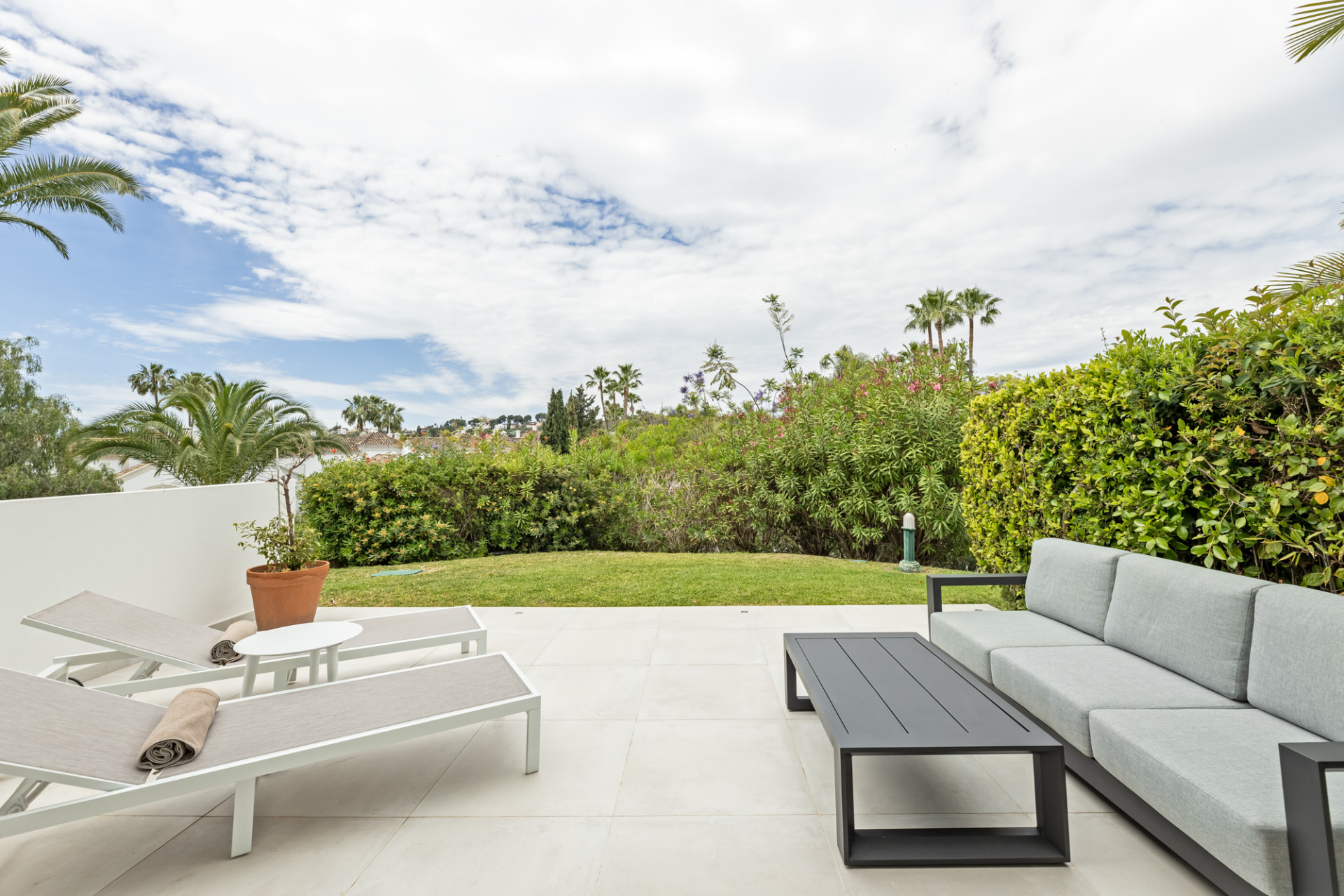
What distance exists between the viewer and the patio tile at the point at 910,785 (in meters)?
2.28

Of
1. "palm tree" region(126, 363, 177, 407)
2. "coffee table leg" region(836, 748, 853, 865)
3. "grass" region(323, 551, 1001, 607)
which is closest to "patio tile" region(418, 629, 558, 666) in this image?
"grass" region(323, 551, 1001, 607)

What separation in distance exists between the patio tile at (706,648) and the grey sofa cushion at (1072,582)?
181 cm

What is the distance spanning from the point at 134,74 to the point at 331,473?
20.3 feet

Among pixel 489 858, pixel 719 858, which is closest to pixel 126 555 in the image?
pixel 489 858

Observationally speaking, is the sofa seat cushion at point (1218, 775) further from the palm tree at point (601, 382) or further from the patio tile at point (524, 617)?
the palm tree at point (601, 382)

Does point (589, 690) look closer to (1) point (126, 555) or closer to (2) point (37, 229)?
(1) point (126, 555)

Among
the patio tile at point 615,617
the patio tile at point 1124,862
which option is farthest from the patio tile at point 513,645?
the patio tile at point 1124,862

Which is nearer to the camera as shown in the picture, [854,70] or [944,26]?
[944,26]

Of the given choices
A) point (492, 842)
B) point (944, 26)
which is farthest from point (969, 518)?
point (944, 26)

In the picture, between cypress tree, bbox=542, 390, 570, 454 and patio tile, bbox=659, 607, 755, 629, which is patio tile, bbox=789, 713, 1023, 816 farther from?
cypress tree, bbox=542, 390, 570, 454

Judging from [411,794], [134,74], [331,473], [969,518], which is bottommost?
[411,794]

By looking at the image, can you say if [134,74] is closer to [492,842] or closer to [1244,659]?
[492,842]

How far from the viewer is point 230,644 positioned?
11.1 ft

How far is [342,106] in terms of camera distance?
788cm
